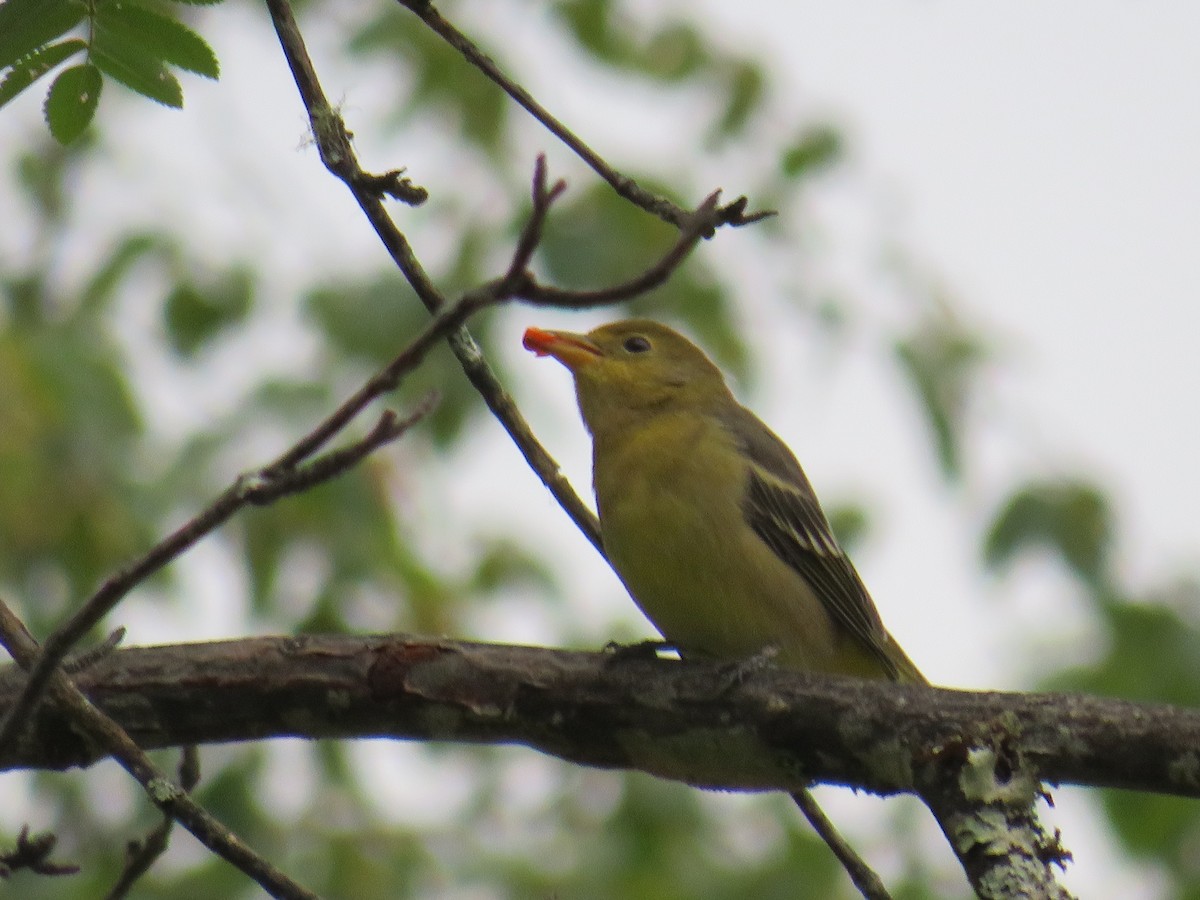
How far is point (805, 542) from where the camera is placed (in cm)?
486

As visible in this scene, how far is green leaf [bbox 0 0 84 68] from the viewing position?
2.87 metres

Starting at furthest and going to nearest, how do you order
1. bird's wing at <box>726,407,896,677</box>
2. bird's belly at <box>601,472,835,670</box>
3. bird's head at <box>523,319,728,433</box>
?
1. bird's head at <box>523,319,728,433</box>
2. bird's wing at <box>726,407,896,677</box>
3. bird's belly at <box>601,472,835,670</box>

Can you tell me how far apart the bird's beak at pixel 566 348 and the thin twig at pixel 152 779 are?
109 inches

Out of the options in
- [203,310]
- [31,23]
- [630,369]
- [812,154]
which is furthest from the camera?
[812,154]

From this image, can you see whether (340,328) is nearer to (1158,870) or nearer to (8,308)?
(8,308)

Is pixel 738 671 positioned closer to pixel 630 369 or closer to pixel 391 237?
pixel 391 237

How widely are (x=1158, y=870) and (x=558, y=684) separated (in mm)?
4113

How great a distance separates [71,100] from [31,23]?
242mm

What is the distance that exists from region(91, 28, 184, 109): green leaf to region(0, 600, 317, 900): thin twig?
3.75ft

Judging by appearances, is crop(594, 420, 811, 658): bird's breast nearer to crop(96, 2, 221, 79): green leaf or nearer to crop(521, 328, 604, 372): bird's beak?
crop(521, 328, 604, 372): bird's beak

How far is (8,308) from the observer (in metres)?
7.04

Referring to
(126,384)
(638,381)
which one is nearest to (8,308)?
(126,384)

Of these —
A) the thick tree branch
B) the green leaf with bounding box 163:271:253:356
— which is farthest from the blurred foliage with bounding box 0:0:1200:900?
the thick tree branch

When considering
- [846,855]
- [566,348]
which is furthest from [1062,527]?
[846,855]
